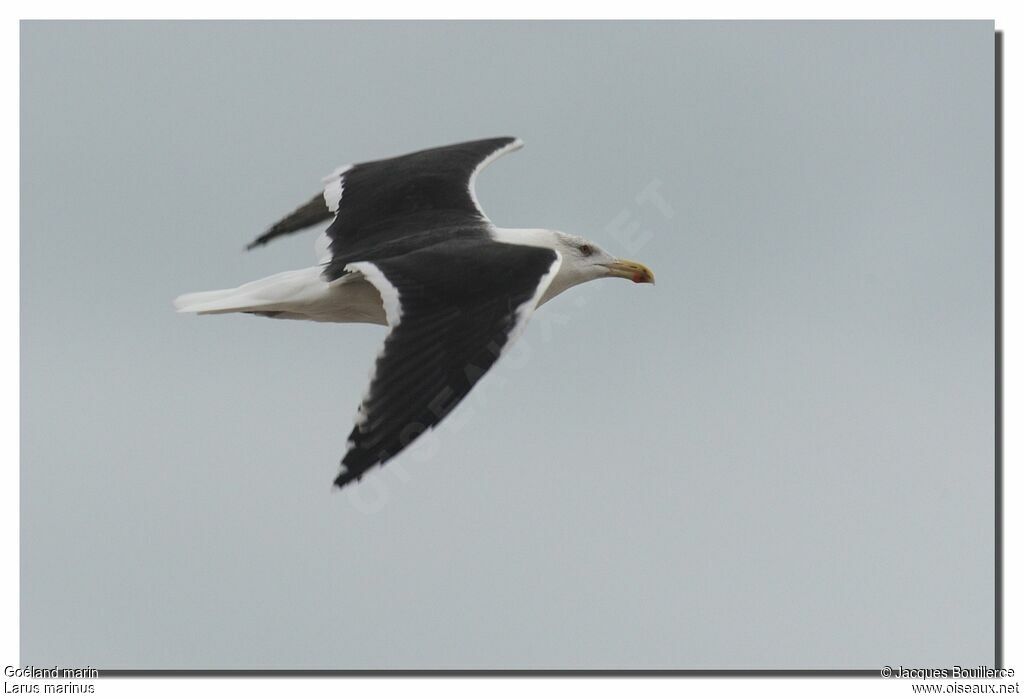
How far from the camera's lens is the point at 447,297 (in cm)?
700

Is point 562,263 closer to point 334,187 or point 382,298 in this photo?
point 334,187

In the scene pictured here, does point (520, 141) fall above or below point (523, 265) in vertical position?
above

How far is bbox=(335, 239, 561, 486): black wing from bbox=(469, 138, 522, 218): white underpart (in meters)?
1.55

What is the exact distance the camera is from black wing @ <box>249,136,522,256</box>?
893 centimetres

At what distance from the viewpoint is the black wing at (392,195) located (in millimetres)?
8930

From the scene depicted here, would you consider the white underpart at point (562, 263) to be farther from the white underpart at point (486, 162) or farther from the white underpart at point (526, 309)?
the white underpart at point (526, 309)

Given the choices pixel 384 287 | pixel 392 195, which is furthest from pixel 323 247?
Result: pixel 384 287

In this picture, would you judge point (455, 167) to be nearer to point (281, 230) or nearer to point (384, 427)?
point (281, 230)

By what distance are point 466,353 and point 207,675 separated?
284 cm

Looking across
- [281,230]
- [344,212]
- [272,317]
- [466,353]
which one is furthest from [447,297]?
[281,230]

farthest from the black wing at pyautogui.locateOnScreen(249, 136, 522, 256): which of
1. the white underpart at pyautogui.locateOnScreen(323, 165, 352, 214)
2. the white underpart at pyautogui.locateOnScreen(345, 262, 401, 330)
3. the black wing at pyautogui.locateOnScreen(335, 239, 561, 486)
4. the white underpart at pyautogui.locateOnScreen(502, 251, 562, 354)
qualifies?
the white underpart at pyautogui.locateOnScreen(502, 251, 562, 354)

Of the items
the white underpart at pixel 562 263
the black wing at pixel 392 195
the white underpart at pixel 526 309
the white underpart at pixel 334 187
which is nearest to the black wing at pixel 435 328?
the white underpart at pixel 526 309

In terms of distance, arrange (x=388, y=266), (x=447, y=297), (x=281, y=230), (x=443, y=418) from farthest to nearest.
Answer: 1. (x=281, y=230)
2. (x=388, y=266)
3. (x=447, y=297)
4. (x=443, y=418)

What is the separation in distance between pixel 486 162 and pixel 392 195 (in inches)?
36.0
